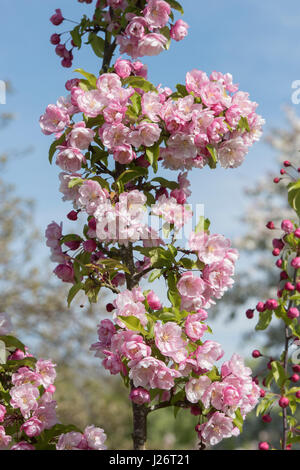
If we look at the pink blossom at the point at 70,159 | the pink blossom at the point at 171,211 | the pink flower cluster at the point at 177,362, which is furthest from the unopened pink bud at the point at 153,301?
the pink blossom at the point at 70,159

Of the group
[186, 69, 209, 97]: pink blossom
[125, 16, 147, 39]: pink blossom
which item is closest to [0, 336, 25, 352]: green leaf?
[186, 69, 209, 97]: pink blossom

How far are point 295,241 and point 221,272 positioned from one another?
35 centimetres

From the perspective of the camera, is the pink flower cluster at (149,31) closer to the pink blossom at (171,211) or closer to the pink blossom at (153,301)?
the pink blossom at (171,211)

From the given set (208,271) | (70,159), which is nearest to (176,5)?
(70,159)

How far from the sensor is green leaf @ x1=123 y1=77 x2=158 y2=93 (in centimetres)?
246

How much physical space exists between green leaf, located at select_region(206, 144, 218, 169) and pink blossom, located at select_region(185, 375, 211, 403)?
96 centimetres

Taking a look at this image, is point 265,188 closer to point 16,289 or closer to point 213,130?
point 16,289

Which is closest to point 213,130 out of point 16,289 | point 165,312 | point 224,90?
point 224,90

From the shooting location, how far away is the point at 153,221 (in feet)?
7.89

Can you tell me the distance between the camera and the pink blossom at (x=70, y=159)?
2.33 metres

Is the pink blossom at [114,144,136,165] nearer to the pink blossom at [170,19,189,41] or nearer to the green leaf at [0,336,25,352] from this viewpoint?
the pink blossom at [170,19,189,41]

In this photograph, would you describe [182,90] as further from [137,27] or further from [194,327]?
[194,327]

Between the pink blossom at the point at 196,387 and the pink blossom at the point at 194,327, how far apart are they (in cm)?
19

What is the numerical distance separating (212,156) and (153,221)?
0.40 m
